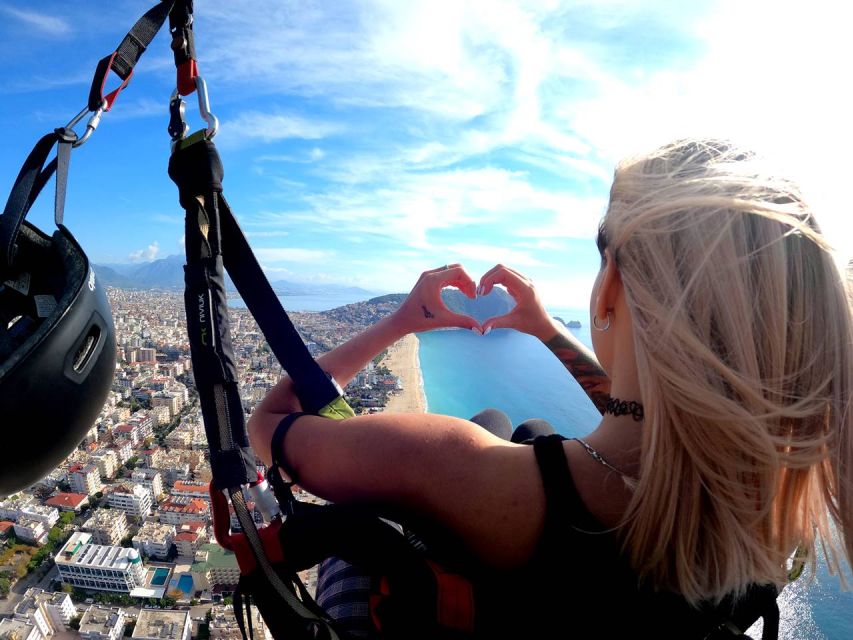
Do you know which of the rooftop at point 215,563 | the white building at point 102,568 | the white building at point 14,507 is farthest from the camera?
the white building at point 14,507

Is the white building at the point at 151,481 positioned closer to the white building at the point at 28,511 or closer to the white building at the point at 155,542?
the white building at the point at 28,511

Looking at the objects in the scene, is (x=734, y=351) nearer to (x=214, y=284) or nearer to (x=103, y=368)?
(x=214, y=284)

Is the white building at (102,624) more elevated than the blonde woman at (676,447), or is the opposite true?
the blonde woman at (676,447)

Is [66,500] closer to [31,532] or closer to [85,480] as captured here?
[85,480]

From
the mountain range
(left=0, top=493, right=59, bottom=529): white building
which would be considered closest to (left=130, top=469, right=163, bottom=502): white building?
(left=0, top=493, right=59, bottom=529): white building

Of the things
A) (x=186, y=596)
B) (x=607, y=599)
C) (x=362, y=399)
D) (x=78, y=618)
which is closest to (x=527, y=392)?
(x=362, y=399)

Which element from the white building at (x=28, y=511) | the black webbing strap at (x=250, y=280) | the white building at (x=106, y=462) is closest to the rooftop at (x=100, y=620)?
the white building at (x=28, y=511)
